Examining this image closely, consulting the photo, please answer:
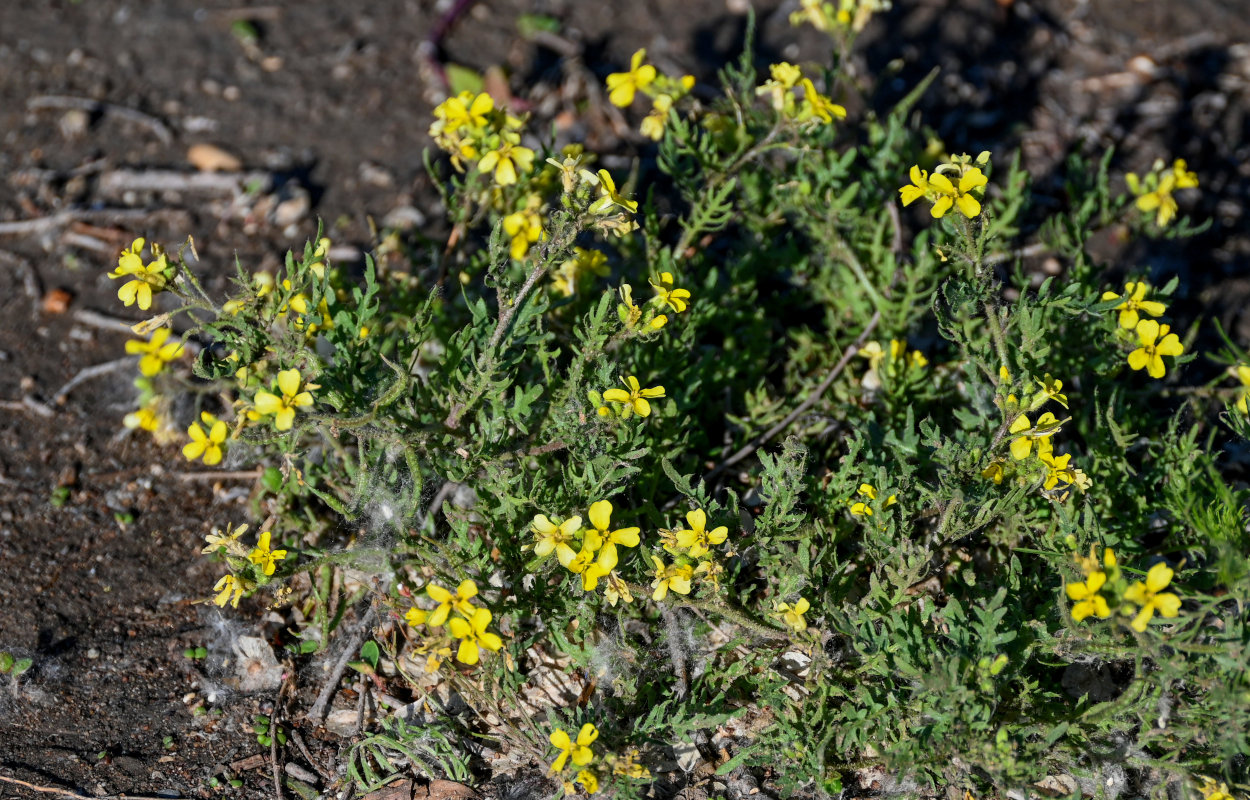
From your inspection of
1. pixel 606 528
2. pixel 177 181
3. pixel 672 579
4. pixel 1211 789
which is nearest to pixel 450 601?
pixel 606 528

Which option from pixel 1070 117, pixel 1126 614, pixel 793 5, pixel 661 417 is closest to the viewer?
pixel 1126 614

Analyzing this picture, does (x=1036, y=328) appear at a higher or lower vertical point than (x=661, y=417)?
higher

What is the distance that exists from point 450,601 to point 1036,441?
6.13 ft

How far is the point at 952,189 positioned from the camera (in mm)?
3041

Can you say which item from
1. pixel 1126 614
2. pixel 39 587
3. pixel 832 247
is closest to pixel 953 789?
pixel 1126 614

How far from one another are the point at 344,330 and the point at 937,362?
8.09 ft

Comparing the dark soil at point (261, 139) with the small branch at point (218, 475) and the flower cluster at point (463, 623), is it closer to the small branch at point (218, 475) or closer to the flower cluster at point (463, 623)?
the small branch at point (218, 475)

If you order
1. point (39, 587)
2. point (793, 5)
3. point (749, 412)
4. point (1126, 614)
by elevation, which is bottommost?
point (39, 587)

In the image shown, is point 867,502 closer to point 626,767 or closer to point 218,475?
point 626,767

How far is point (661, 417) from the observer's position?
364 centimetres

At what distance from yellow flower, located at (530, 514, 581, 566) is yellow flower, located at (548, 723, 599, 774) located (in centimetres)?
50

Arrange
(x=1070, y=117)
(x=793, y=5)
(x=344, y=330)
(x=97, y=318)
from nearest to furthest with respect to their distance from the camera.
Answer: (x=344, y=330) < (x=97, y=318) < (x=1070, y=117) < (x=793, y=5)

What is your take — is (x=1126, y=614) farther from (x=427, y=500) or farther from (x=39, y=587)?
(x=39, y=587)

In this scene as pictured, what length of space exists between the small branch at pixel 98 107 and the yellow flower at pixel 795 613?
449 cm
